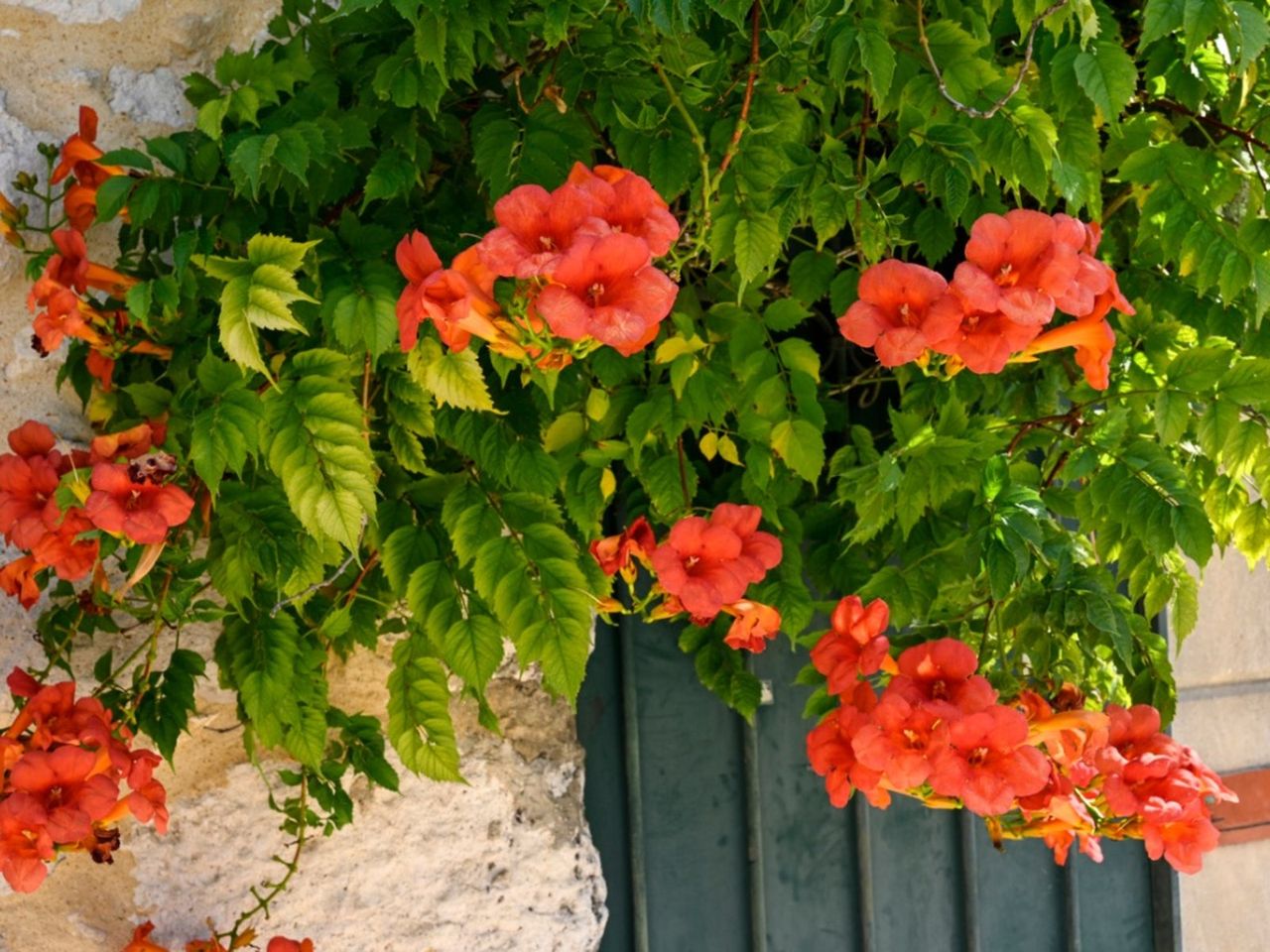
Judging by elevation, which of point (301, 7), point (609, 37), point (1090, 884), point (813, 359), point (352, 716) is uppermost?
point (301, 7)

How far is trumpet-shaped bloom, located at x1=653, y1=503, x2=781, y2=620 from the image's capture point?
5.37 ft

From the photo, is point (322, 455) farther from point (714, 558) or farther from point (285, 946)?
point (285, 946)

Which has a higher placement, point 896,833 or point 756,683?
point 756,683

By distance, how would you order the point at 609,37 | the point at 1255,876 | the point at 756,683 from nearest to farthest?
the point at 609,37
the point at 756,683
the point at 1255,876

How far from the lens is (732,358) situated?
1772mm

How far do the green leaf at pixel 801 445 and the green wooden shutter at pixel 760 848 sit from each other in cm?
67

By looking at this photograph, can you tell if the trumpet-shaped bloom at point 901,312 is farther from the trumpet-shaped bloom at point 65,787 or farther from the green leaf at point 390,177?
the trumpet-shaped bloom at point 65,787

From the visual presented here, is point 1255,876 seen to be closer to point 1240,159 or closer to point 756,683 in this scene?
point 756,683

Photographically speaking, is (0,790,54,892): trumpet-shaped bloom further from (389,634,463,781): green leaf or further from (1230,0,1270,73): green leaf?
(1230,0,1270,73): green leaf

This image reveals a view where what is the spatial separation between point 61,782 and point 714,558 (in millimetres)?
738

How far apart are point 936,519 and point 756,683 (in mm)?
387

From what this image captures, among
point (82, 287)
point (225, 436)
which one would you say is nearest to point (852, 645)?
point (225, 436)

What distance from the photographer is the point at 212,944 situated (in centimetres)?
180

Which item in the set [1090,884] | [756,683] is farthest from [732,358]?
[1090,884]
